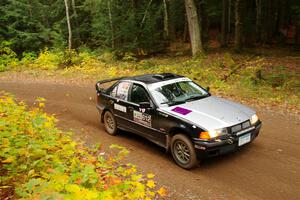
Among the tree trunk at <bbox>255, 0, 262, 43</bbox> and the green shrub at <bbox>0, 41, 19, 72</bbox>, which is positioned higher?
the tree trunk at <bbox>255, 0, 262, 43</bbox>

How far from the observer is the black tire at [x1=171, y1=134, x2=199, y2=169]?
6.35m

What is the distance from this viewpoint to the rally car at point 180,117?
6.23 metres

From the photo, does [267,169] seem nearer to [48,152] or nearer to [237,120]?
[237,120]

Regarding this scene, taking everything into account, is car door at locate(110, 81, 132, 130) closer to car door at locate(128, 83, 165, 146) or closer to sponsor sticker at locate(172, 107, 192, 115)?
car door at locate(128, 83, 165, 146)

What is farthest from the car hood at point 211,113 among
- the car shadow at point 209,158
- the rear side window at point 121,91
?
the rear side window at point 121,91

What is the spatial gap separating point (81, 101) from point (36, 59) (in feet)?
41.6

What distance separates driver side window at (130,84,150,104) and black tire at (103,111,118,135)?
112 centimetres

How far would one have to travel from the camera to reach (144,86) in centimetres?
771

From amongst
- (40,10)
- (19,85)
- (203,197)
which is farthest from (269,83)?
(40,10)

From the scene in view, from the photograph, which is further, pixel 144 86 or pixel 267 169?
pixel 144 86

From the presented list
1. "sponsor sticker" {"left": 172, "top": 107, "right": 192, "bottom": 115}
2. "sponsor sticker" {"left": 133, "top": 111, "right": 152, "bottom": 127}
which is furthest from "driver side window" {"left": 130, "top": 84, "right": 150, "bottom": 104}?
"sponsor sticker" {"left": 172, "top": 107, "right": 192, "bottom": 115}

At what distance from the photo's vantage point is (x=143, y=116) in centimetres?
756

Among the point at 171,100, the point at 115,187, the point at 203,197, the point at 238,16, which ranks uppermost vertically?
the point at 238,16

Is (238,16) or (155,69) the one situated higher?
(238,16)
